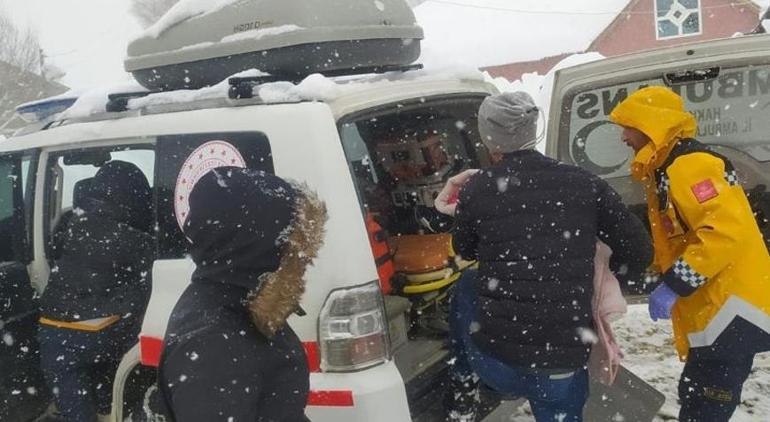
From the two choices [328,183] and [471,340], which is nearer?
[328,183]

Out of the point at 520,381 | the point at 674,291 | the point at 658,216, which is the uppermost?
the point at 658,216

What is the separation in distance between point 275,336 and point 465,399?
1.45 m

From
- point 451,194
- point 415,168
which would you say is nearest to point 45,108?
point 415,168

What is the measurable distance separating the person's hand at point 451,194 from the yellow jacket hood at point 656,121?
0.74 meters

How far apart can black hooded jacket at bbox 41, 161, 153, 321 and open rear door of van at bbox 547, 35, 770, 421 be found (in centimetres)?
249

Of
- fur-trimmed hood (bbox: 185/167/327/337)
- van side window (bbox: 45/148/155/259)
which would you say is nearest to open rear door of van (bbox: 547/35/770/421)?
van side window (bbox: 45/148/155/259)

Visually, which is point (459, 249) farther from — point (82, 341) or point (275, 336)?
point (82, 341)

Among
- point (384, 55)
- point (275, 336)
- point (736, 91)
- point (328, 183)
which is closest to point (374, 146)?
point (384, 55)

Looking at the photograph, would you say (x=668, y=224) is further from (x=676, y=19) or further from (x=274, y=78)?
(x=676, y=19)

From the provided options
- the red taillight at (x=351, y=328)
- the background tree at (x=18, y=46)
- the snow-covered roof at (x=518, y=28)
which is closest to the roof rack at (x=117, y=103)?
the red taillight at (x=351, y=328)

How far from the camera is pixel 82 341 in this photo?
3.25 m

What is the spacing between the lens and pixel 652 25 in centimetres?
3145

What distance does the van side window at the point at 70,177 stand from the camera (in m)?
3.29

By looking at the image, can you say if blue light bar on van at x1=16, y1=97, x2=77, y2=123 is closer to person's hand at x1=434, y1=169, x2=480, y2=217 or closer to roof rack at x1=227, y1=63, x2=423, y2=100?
roof rack at x1=227, y1=63, x2=423, y2=100
